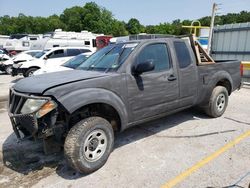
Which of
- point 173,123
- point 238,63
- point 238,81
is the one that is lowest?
point 173,123

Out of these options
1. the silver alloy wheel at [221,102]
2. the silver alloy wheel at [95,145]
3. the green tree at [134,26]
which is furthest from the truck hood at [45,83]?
the green tree at [134,26]

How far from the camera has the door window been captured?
13.4 ft

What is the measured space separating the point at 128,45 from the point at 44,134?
6.79 ft

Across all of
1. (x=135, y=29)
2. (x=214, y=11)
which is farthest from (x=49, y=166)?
(x=135, y=29)

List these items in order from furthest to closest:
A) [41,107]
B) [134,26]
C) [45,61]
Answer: [134,26]
[45,61]
[41,107]

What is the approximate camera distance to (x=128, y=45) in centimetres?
415

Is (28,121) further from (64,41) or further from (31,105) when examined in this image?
(64,41)

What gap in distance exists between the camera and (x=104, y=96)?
3.41 metres

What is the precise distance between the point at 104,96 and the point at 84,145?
74 centimetres

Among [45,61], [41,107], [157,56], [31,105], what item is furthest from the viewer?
[45,61]

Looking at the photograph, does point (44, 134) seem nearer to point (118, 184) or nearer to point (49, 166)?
point (49, 166)

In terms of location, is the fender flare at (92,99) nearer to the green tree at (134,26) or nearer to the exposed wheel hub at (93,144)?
the exposed wheel hub at (93,144)

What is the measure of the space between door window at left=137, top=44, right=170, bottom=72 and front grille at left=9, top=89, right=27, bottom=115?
192cm

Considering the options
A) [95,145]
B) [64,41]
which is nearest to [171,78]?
[95,145]
